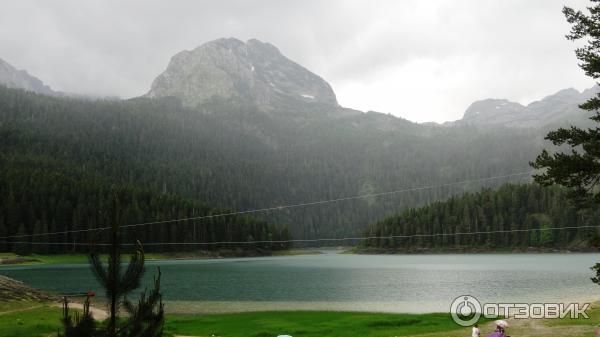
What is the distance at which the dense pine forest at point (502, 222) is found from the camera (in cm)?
16821

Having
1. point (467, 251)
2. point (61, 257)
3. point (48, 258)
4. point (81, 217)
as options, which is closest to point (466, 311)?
point (48, 258)

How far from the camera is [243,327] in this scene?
35.1 m

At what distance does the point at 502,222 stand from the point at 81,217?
15155cm

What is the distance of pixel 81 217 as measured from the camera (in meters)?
144

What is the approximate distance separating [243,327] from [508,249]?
153m

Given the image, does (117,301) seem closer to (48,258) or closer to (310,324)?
(310,324)

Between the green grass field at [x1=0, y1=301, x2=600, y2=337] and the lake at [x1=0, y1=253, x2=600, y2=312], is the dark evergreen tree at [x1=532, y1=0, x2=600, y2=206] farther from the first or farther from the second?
the lake at [x1=0, y1=253, x2=600, y2=312]

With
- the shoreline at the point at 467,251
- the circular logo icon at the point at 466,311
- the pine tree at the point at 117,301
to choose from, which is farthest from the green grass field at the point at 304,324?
the shoreline at the point at 467,251

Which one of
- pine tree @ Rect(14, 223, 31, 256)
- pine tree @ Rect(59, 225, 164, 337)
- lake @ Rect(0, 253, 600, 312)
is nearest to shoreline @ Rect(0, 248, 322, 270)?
pine tree @ Rect(14, 223, 31, 256)

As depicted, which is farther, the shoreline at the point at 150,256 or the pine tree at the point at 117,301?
the shoreline at the point at 150,256

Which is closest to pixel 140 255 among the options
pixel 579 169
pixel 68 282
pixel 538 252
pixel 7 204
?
pixel 579 169

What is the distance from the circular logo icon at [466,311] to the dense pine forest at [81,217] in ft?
321

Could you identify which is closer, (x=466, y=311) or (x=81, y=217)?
(x=466, y=311)

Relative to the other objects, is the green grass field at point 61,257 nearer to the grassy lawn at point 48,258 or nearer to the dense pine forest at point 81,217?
the grassy lawn at point 48,258
